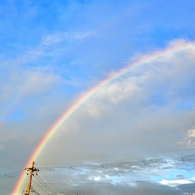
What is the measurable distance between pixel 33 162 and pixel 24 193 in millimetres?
7773

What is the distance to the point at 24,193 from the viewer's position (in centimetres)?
6066

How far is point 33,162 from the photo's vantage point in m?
66.7

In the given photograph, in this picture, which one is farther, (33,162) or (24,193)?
(33,162)

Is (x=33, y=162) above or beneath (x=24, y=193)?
above
